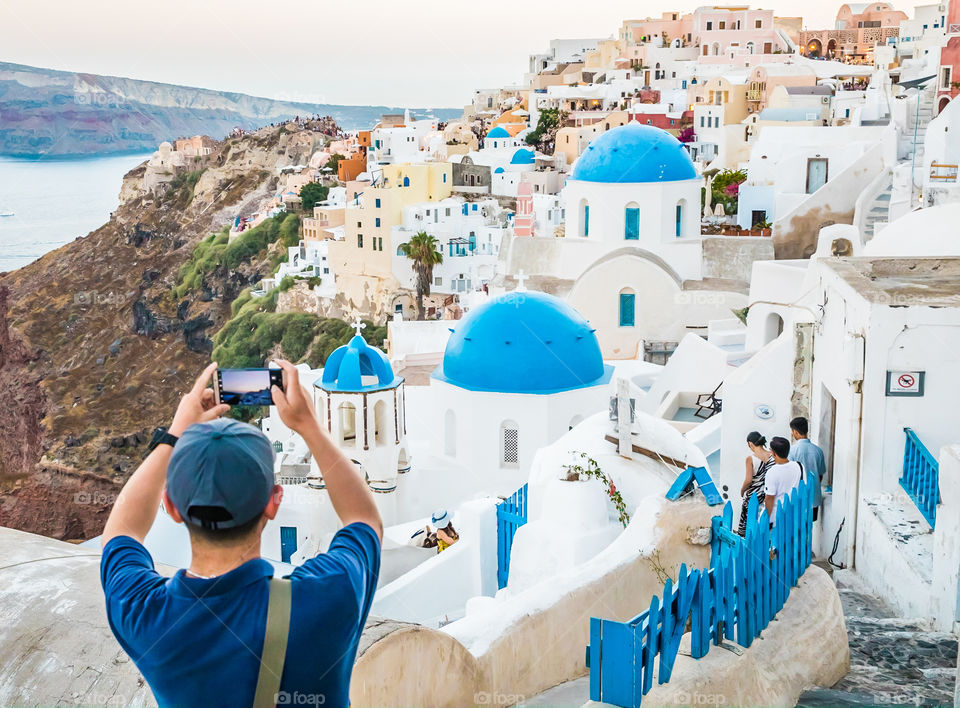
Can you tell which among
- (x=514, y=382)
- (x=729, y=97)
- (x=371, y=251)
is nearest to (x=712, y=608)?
(x=514, y=382)

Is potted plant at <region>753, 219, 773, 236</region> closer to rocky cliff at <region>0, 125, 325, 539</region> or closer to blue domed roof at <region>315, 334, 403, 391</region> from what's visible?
blue domed roof at <region>315, 334, 403, 391</region>

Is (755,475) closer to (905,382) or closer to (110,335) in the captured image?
(905,382)

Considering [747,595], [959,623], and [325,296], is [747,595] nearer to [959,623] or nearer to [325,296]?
[959,623]

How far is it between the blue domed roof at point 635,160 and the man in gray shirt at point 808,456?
13285 mm

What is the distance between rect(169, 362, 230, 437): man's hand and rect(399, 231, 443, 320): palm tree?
3736 cm

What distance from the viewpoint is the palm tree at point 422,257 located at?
39.9m

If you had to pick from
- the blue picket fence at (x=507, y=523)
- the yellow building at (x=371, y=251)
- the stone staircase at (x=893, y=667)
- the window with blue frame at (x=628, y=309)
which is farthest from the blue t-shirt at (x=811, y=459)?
the yellow building at (x=371, y=251)

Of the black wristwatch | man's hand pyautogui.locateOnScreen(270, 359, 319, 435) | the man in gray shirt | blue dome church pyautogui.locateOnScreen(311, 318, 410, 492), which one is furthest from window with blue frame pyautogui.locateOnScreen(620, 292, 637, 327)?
the black wristwatch

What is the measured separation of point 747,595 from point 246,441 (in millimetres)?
2657

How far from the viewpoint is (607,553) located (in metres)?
5.29

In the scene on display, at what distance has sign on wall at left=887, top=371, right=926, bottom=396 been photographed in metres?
6.08

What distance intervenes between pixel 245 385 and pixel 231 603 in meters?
0.50

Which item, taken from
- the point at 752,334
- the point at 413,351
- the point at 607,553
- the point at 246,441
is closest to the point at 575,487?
the point at 607,553

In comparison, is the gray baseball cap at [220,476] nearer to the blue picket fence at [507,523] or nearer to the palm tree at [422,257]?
the blue picket fence at [507,523]
